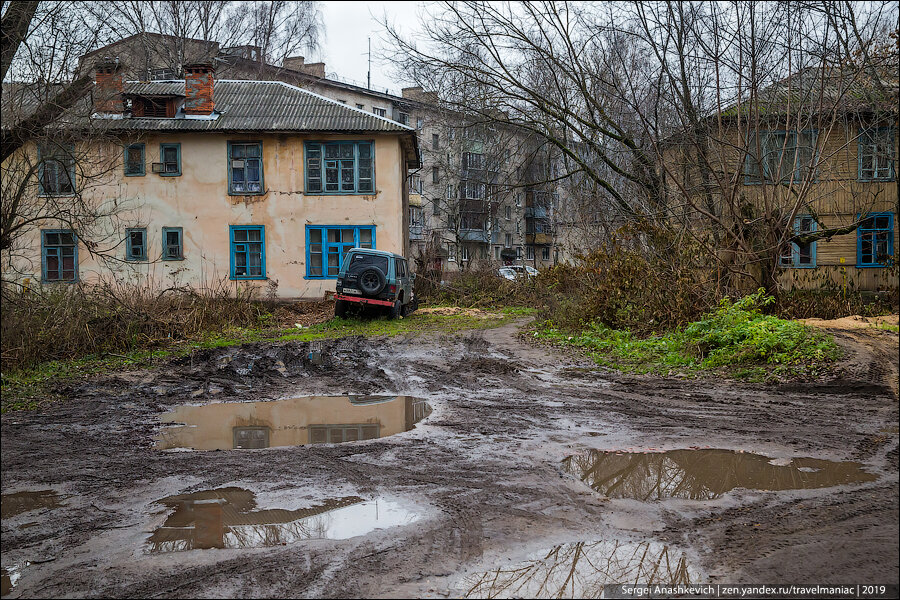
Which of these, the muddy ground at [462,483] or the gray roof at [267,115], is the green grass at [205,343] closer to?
the muddy ground at [462,483]

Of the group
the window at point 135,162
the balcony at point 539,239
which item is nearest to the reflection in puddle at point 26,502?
the window at point 135,162

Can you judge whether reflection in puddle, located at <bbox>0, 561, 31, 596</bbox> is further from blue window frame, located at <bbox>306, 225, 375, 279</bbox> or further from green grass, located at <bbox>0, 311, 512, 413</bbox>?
blue window frame, located at <bbox>306, 225, 375, 279</bbox>

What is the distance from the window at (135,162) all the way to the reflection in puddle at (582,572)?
2618 cm

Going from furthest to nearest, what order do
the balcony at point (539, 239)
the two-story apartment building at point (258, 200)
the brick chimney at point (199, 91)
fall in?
the balcony at point (539, 239), the brick chimney at point (199, 91), the two-story apartment building at point (258, 200)

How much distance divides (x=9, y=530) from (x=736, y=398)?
7.29 metres

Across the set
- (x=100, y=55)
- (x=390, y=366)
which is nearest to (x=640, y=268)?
(x=390, y=366)

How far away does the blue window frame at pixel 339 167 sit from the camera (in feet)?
87.7

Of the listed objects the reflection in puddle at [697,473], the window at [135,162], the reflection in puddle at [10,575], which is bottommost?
the reflection in puddle at [10,575]

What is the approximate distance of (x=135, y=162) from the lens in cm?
2678

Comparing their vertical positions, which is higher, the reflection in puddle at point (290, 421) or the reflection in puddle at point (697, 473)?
the reflection in puddle at point (697, 473)

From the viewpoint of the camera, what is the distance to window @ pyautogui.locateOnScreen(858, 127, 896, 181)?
13.0 metres

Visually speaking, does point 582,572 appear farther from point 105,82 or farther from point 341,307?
point 341,307

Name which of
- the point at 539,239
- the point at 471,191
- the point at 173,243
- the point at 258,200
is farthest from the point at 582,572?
the point at 539,239

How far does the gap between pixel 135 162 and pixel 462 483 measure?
2502 cm
